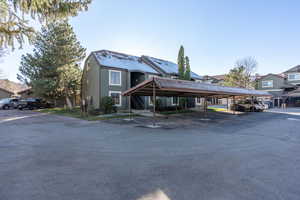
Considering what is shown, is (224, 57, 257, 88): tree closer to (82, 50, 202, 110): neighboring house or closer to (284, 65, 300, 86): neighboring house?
(284, 65, 300, 86): neighboring house

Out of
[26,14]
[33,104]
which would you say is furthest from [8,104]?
[26,14]

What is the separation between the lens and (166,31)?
15.6 m

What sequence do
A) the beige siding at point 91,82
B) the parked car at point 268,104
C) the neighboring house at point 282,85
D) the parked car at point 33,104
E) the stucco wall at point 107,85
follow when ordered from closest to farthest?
the stucco wall at point 107,85
the beige siding at point 91,82
the parked car at point 33,104
the parked car at point 268,104
the neighboring house at point 282,85

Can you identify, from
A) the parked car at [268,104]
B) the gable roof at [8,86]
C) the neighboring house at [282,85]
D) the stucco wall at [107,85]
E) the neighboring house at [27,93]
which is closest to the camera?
the stucco wall at [107,85]

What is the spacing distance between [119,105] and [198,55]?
556 inches

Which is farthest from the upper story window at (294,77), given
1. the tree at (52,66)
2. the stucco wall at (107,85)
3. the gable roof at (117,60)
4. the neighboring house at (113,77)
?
the tree at (52,66)

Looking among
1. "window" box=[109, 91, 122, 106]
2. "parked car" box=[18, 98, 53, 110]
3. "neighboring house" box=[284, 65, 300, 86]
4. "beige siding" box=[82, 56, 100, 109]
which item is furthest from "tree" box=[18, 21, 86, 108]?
"neighboring house" box=[284, 65, 300, 86]

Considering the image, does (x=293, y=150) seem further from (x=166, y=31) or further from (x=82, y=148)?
(x=166, y=31)

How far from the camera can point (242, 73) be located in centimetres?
3672

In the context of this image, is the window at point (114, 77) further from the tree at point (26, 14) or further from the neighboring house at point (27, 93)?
the neighboring house at point (27, 93)

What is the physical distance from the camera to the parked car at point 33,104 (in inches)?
841

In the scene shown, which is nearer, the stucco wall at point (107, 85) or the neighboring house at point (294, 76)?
the stucco wall at point (107, 85)

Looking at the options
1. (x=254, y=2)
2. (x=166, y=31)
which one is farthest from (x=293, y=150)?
(x=166, y=31)

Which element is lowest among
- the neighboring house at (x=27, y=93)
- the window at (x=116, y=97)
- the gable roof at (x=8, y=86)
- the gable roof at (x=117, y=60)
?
the window at (x=116, y=97)
